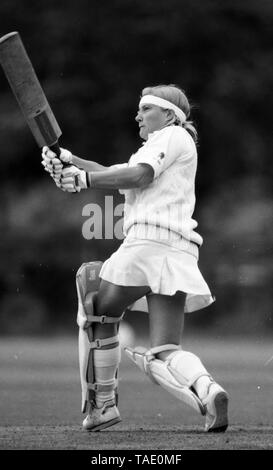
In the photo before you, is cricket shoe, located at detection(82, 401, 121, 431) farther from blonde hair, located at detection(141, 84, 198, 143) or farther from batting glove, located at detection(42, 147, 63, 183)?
blonde hair, located at detection(141, 84, 198, 143)

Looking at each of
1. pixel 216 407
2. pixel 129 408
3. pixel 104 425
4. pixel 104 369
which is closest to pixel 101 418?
pixel 104 425

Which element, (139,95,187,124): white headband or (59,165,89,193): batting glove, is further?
(139,95,187,124): white headband

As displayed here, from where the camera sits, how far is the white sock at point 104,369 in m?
4.27

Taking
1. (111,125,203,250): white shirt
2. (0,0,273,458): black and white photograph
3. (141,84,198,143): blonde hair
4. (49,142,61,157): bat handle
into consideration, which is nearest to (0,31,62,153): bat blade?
(49,142,61,157): bat handle

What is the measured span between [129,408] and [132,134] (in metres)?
7.94

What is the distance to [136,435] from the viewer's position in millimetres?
4066

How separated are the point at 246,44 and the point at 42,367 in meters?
6.37

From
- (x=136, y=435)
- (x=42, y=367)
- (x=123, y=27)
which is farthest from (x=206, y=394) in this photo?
(x=123, y=27)

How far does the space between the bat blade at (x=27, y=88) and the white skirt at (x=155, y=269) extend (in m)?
0.38

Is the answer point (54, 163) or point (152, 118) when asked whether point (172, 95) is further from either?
point (54, 163)

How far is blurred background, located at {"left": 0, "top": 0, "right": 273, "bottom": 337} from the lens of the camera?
12625mm

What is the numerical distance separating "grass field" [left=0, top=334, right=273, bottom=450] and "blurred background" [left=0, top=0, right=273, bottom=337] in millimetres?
2272
